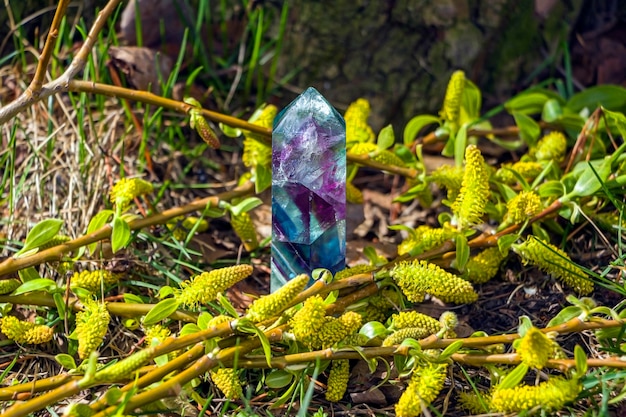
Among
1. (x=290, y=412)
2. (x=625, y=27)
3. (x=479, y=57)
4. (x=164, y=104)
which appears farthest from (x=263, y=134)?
(x=625, y=27)

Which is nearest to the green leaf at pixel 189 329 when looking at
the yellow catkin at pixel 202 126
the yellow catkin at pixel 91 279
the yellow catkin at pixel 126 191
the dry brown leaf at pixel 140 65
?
the yellow catkin at pixel 91 279

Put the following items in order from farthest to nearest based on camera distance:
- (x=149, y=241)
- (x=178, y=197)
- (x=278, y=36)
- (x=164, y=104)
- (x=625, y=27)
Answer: (x=625, y=27) < (x=278, y=36) < (x=178, y=197) < (x=149, y=241) < (x=164, y=104)

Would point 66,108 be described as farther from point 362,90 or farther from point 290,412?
point 290,412

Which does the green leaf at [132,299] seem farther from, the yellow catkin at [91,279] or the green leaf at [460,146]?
the green leaf at [460,146]

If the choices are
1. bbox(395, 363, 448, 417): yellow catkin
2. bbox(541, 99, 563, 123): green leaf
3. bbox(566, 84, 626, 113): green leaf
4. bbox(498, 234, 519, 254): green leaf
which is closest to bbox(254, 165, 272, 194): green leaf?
bbox(498, 234, 519, 254): green leaf

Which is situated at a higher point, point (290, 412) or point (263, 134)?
point (263, 134)

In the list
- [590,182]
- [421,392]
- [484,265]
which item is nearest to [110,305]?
[421,392]
